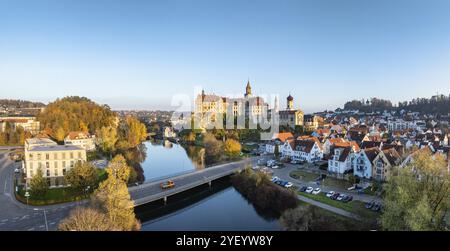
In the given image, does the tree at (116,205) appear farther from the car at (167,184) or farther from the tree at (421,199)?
the tree at (421,199)

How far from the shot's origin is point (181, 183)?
8.82 meters

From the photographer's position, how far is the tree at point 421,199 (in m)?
3.81

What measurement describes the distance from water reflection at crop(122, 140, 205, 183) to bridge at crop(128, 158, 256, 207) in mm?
1008

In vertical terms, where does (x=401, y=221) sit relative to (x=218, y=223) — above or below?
above

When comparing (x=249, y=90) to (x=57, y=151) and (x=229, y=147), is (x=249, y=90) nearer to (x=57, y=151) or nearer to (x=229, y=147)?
(x=229, y=147)

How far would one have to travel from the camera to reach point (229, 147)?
43.7ft

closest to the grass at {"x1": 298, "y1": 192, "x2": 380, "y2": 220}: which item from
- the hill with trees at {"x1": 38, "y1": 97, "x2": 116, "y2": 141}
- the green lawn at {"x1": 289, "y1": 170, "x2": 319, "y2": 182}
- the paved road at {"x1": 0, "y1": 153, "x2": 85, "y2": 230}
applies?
the green lawn at {"x1": 289, "y1": 170, "x2": 319, "y2": 182}

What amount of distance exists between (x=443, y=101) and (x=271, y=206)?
2640 cm

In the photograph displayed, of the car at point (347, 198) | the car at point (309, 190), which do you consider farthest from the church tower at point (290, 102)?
the car at point (347, 198)

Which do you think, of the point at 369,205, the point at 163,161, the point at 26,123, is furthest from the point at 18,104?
the point at 369,205

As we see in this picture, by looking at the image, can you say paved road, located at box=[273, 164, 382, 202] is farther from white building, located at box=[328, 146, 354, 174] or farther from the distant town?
white building, located at box=[328, 146, 354, 174]

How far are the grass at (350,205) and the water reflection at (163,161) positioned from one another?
16.1 feet

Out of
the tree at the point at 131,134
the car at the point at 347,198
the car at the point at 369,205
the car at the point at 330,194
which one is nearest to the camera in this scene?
Answer: the car at the point at 369,205
